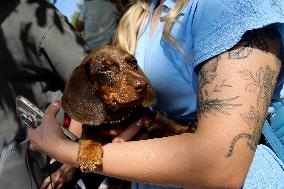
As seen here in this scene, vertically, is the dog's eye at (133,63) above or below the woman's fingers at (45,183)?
above

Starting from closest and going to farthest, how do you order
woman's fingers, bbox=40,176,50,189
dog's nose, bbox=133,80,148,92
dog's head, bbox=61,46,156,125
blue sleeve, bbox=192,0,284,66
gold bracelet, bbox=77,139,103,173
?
blue sleeve, bbox=192,0,284,66
gold bracelet, bbox=77,139,103,173
dog's nose, bbox=133,80,148,92
dog's head, bbox=61,46,156,125
woman's fingers, bbox=40,176,50,189

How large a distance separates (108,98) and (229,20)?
31.8 inches

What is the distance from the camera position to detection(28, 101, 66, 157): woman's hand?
1.86m

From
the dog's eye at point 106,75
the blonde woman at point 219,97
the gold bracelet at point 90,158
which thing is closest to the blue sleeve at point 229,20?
the blonde woman at point 219,97

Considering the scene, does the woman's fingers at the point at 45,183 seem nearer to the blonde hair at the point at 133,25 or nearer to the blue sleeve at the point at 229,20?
the blonde hair at the point at 133,25

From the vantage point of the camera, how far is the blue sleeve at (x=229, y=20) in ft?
4.95

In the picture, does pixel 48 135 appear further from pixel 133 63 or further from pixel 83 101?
pixel 133 63

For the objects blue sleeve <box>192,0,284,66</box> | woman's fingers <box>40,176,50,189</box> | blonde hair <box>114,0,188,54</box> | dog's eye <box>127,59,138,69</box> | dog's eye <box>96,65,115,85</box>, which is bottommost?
woman's fingers <box>40,176,50,189</box>

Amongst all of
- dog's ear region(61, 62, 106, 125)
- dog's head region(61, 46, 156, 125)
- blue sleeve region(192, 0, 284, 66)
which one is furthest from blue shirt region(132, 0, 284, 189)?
dog's ear region(61, 62, 106, 125)

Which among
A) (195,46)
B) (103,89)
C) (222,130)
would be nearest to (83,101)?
(103,89)

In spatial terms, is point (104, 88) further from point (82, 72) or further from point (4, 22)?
point (4, 22)

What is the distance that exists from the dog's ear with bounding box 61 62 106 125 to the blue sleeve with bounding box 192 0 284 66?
2.19 ft

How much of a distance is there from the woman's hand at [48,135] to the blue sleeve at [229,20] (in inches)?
26.7

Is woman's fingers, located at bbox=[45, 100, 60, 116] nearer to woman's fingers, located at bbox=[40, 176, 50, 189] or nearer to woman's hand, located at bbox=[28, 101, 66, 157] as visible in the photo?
woman's hand, located at bbox=[28, 101, 66, 157]
